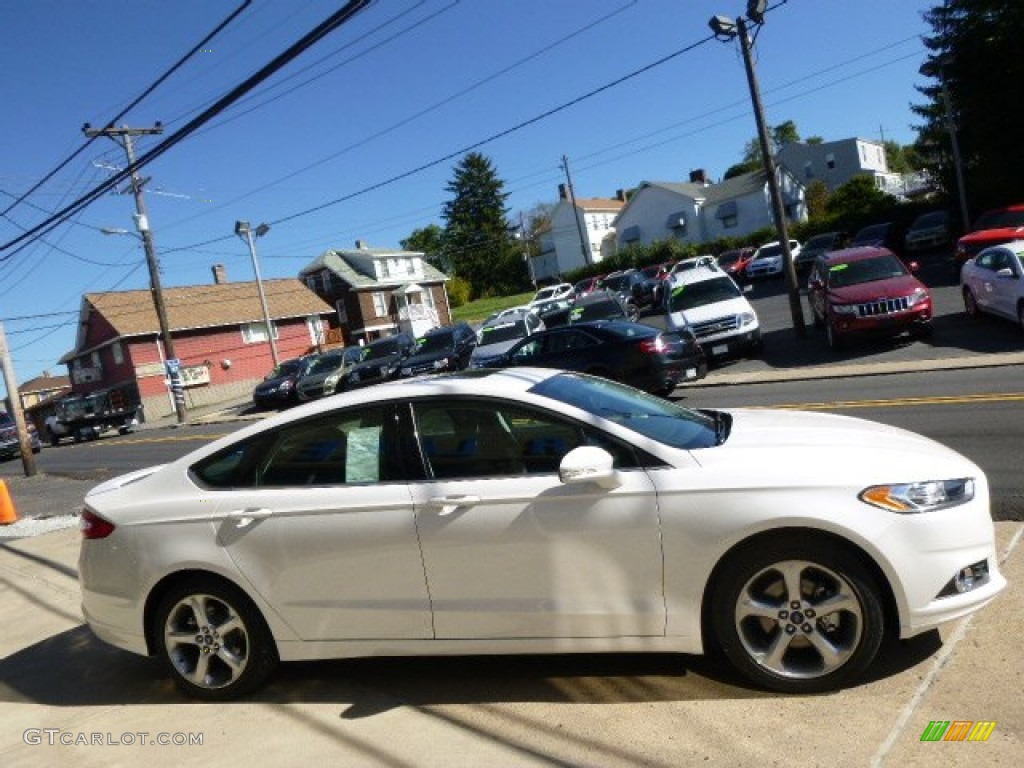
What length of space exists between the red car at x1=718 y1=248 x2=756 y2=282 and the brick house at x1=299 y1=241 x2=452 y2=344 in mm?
21159

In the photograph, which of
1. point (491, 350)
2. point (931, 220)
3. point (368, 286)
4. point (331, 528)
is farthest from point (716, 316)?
point (368, 286)

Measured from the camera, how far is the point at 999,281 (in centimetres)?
1405

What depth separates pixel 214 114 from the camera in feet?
29.5

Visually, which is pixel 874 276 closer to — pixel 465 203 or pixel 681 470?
pixel 681 470

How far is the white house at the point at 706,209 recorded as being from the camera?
62219 mm

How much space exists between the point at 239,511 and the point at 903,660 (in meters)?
3.23

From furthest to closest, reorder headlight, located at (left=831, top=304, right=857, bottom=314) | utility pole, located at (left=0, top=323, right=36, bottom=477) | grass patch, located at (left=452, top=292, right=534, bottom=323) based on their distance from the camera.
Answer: grass patch, located at (left=452, top=292, right=534, bottom=323), utility pole, located at (left=0, top=323, right=36, bottom=477), headlight, located at (left=831, top=304, right=857, bottom=314)

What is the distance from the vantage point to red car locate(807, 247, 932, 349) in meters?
14.4

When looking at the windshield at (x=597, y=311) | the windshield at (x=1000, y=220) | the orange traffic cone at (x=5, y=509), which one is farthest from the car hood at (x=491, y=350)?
the windshield at (x=1000, y=220)

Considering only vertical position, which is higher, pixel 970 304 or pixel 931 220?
pixel 931 220

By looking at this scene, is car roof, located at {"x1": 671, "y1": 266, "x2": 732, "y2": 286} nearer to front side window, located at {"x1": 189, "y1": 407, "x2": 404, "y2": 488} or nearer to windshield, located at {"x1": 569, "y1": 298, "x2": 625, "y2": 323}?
windshield, located at {"x1": 569, "y1": 298, "x2": 625, "y2": 323}

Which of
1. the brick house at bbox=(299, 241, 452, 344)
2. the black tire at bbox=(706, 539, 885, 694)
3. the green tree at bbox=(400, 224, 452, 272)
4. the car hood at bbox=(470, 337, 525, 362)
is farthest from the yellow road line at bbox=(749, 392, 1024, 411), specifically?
the green tree at bbox=(400, 224, 452, 272)

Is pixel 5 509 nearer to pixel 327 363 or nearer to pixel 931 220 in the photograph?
pixel 327 363

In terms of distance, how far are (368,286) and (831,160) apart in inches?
1891
